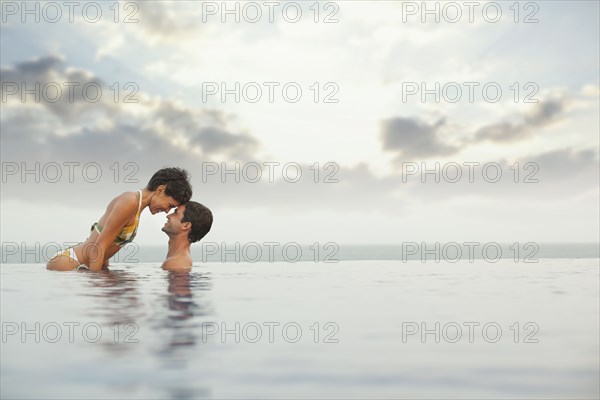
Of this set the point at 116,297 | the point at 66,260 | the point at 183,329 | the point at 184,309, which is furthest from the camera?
the point at 66,260

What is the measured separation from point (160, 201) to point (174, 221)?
1029 mm

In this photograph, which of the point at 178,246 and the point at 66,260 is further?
the point at 178,246

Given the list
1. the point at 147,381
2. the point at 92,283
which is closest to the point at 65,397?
the point at 147,381

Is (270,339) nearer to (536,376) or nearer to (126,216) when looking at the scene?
(536,376)

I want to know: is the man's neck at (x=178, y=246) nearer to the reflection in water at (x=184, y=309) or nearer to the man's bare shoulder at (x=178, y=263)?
the man's bare shoulder at (x=178, y=263)

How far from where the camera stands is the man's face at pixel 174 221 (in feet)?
45.7

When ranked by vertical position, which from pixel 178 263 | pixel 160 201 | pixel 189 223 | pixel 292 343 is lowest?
pixel 292 343

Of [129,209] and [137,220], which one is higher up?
[129,209]

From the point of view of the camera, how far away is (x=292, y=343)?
6012 millimetres

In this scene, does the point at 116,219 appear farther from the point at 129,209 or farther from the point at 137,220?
the point at 137,220

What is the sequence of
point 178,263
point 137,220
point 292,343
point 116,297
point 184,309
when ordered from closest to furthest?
1. point 292,343
2. point 184,309
3. point 116,297
4. point 137,220
5. point 178,263

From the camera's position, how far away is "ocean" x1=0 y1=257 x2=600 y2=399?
4.41m

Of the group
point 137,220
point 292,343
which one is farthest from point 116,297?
point 292,343

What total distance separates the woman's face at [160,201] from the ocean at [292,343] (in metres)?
2.17
